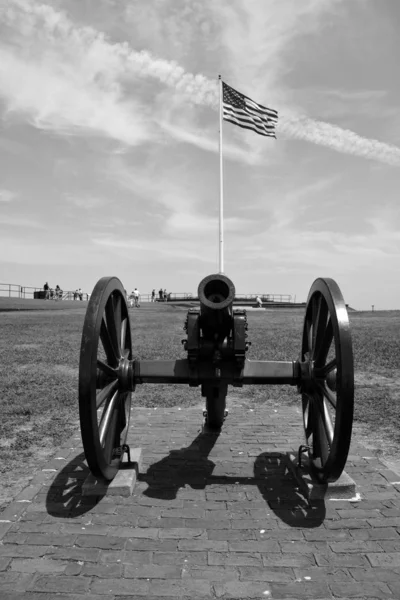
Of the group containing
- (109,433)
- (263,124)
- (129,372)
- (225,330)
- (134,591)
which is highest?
(263,124)

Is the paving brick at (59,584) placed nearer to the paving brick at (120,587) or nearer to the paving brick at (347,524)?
the paving brick at (120,587)

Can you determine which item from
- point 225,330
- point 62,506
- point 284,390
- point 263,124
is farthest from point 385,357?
point 263,124

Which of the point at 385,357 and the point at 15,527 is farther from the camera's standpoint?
the point at 385,357

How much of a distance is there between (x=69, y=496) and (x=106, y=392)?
838 mm

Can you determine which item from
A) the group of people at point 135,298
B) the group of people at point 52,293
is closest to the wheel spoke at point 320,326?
the group of people at point 135,298

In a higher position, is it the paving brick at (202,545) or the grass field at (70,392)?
the grass field at (70,392)

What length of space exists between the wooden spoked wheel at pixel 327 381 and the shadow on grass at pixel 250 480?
26 centimetres

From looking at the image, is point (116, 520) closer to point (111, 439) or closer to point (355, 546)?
point (111, 439)

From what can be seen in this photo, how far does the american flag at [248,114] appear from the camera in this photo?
59.5 feet

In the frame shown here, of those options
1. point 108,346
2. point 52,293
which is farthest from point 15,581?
point 52,293

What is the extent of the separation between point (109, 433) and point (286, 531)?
1.54 meters

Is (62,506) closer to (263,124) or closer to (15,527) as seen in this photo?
(15,527)

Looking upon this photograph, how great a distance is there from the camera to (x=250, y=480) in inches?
162

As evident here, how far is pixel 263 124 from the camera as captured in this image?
59.6ft
